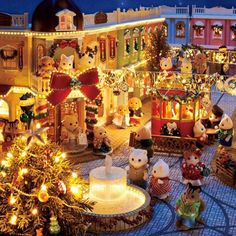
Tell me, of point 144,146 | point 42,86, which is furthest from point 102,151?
point 42,86

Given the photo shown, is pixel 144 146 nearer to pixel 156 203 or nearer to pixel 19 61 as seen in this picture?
pixel 156 203

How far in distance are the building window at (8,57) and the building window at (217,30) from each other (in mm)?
16554

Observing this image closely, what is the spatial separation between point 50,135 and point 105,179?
611 centimetres

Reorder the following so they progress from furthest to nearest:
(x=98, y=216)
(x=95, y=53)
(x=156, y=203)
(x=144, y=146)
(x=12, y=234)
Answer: (x=95, y=53), (x=144, y=146), (x=156, y=203), (x=98, y=216), (x=12, y=234)

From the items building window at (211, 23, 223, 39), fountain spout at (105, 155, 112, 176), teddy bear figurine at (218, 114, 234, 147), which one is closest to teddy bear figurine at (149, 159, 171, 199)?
fountain spout at (105, 155, 112, 176)

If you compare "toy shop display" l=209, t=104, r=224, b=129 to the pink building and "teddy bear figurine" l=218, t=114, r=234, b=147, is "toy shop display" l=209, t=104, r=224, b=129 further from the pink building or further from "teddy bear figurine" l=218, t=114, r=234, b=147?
the pink building

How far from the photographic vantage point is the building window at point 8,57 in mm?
19875

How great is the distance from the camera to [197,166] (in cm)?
1570

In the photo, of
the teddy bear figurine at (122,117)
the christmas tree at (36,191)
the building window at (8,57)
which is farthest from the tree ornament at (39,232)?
the teddy bear figurine at (122,117)

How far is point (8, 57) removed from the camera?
20.0 m

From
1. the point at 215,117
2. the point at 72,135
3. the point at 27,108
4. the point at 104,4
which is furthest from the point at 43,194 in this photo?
the point at 104,4

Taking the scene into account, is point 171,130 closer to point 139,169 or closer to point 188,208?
point 139,169

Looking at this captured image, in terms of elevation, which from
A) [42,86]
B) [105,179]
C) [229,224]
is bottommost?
[229,224]

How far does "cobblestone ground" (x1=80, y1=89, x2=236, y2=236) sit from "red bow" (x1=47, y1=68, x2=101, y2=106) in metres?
2.35
